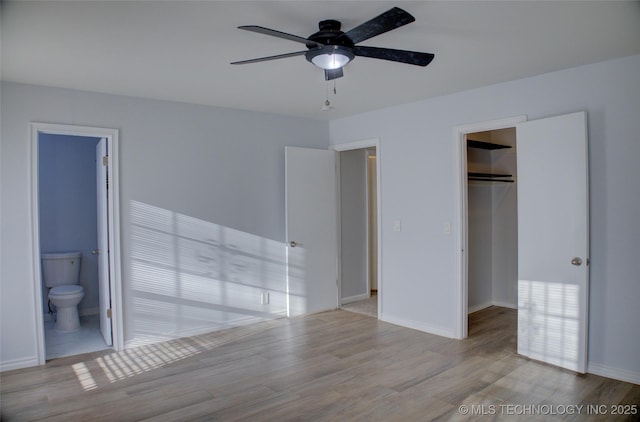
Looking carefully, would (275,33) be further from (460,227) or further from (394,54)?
(460,227)

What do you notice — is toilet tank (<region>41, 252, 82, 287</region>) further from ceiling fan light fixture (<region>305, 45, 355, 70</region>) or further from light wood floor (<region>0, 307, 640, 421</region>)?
ceiling fan light fixture (<region>305, 45, 355, 70</region>)

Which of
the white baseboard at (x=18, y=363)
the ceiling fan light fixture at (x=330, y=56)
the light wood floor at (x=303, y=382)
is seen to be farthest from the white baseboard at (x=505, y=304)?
the white baseboard at (x=18, y=363)

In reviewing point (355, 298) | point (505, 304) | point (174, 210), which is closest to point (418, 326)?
point (355, 298)

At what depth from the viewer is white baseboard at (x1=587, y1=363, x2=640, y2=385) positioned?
9.93ft

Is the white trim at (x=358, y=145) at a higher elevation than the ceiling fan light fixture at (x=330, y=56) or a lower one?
lower

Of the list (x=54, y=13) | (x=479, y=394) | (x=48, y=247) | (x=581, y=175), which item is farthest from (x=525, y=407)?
(x=48, y=247)

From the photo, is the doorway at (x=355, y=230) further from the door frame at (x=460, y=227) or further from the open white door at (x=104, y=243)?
the open white door at (x=104, y=243)

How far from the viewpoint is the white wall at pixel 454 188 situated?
10.0 ft

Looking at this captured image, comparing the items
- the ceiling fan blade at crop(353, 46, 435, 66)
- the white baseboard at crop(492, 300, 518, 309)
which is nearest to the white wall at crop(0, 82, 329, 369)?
the ceiling fan blade at crop(353, 46, 435, 66)

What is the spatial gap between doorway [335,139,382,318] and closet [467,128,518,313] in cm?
124

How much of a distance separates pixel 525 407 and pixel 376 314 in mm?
2395

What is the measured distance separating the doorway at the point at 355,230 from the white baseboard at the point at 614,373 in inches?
103

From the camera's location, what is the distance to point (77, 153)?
506 cm

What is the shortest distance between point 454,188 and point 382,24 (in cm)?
237
